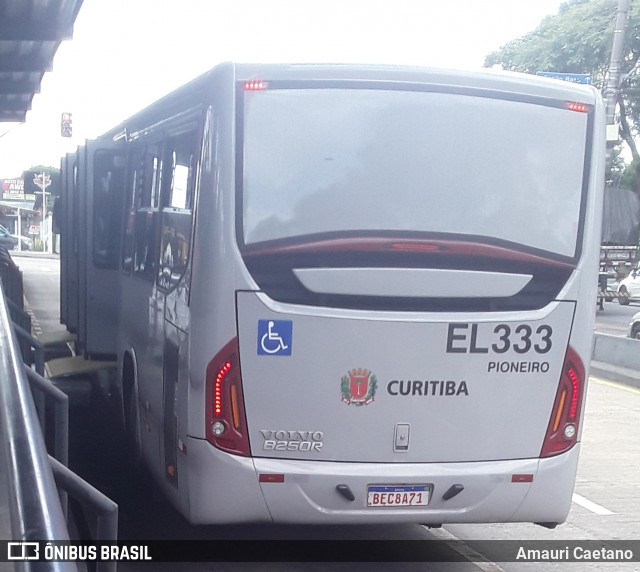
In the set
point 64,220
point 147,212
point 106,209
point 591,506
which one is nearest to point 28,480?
point 147,212

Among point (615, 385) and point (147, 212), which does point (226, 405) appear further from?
point (615, 385)

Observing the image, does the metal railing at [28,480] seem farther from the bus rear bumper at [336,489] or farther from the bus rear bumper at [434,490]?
the bus rear bumper at [434,490]

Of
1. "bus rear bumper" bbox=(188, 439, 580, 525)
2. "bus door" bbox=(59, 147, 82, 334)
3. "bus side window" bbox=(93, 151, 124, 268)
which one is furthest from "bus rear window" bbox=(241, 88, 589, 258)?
"bus door" bbox=(59, 147, 82, 334)

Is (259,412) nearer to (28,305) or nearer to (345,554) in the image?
(345,554)

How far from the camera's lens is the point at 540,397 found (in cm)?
603

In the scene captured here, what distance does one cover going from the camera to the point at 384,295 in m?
5.75

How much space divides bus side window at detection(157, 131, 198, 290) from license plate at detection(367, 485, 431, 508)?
1699mm

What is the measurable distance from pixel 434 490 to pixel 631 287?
3349 cm

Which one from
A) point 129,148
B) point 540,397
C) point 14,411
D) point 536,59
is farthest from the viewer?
point 536,59

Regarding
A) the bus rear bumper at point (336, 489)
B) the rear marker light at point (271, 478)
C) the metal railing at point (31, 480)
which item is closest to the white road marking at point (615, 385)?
the bus rear bumper at point (336, 489)

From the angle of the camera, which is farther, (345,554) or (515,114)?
(345,554)

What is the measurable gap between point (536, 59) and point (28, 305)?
95.2 feet

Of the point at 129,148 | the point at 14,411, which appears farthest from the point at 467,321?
the point at 129,148

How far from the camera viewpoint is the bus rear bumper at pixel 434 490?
5.69 meters
